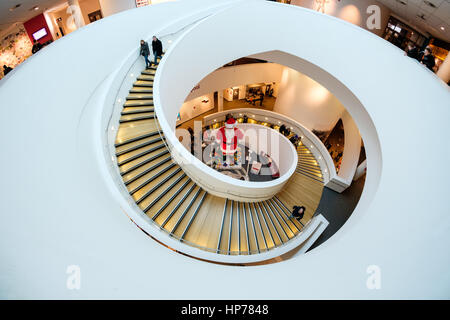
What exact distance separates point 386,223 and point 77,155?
6.17 metres

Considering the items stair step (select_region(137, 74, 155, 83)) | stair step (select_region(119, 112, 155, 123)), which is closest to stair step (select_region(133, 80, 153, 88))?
stair step (select_region(137, 74, 155, 83))

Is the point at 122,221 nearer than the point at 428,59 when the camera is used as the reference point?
Yes

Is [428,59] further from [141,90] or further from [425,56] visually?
[141,90]

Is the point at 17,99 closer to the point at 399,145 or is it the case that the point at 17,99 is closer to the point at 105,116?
the point at 105,116

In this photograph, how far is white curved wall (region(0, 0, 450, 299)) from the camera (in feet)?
9.70

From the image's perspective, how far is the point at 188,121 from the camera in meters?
17.9

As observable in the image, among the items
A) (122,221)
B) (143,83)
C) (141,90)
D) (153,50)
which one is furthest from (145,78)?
(122,221)

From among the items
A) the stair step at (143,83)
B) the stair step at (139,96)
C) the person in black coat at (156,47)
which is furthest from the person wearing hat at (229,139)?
the stair step at (139,96)

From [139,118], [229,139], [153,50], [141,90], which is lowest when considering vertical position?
→ [229,139]

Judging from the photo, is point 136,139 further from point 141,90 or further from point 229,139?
point 229,139

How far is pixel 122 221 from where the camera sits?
3.77m

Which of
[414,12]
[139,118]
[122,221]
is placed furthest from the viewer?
[414,12]

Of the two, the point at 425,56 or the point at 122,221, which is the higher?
the point at 425,56

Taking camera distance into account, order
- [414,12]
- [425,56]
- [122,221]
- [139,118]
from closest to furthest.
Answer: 1. [122,221]
2. [139,118]
3. [425,56]
4. [414,12]
